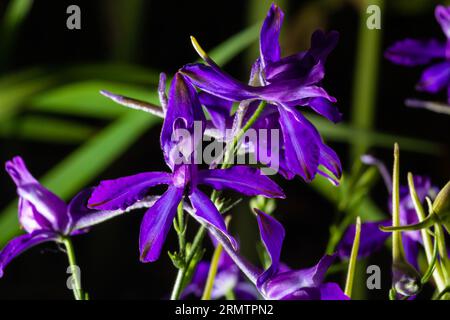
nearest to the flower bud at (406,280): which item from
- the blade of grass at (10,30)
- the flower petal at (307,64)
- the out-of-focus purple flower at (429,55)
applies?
the flower petal at (307,64)

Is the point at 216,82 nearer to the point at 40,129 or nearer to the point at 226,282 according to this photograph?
the point at 226,282

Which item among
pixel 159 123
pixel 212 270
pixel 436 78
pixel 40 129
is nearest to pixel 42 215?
pixel 212 270

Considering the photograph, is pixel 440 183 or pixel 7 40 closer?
pixel 7 40

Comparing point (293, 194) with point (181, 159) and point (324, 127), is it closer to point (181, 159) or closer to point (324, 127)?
point (324, 127)

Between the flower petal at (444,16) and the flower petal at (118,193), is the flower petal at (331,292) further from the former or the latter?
the flower petal at (444,16)

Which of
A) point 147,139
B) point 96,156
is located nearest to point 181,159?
point 96,156

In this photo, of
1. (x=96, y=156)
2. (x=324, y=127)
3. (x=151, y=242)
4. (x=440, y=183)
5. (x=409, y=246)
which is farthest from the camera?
(x=440, y=183)
